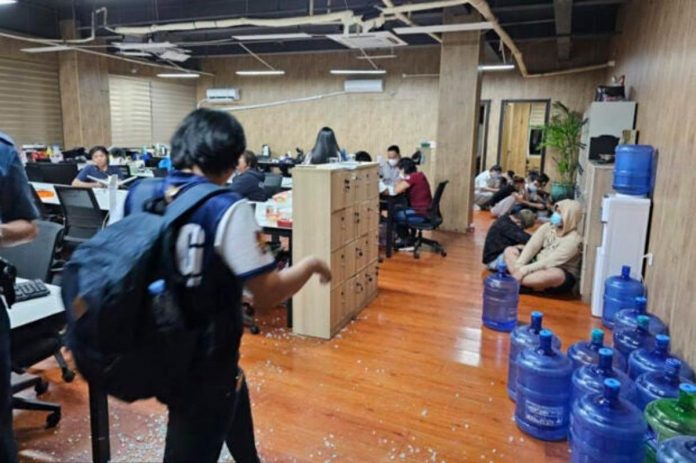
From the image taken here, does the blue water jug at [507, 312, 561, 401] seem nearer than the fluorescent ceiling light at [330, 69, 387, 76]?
Yes

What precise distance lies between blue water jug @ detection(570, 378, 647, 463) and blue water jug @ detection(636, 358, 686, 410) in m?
0.27

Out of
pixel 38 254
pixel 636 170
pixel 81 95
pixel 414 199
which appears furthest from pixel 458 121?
pixel 81 95

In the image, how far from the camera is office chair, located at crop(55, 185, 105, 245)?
4.41 m

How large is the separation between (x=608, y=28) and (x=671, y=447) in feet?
30.2

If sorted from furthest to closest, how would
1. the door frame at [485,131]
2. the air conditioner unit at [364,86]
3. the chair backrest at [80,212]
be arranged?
the air conditioner unit at [364,86]
the door frame at [485,131]
the chair backrest at [80,212]

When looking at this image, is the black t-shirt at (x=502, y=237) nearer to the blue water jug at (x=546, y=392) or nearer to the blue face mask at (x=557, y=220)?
the blue face mask at (x=557, y=220)

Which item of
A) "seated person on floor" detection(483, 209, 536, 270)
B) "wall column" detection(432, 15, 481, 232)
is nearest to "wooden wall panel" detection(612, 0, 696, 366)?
"seated person on floor" detection(483, 209, 536, 270)

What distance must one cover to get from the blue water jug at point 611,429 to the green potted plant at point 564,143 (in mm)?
7566

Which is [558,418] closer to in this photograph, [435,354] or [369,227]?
[435,354]

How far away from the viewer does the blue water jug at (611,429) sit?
6.32 feet

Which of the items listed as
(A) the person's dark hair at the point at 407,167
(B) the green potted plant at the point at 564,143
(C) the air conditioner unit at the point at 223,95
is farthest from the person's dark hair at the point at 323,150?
(C) the air conditioner unit at the point at 223,95

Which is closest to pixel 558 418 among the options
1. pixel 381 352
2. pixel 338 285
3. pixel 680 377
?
pixel 680 377

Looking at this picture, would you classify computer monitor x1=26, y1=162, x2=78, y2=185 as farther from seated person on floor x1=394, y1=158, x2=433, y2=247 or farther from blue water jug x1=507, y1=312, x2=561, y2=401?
blue water jug x1=507, y1=312, x2=561, y2=401

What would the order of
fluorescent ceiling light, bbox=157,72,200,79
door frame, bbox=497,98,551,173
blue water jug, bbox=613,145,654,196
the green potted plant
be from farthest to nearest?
fluorescent ceiling light, bbox=157,72,200,79
door frame, bbox=497,98,551,173
the green potted plant
blue water jug, bbox=613,145,654,196
